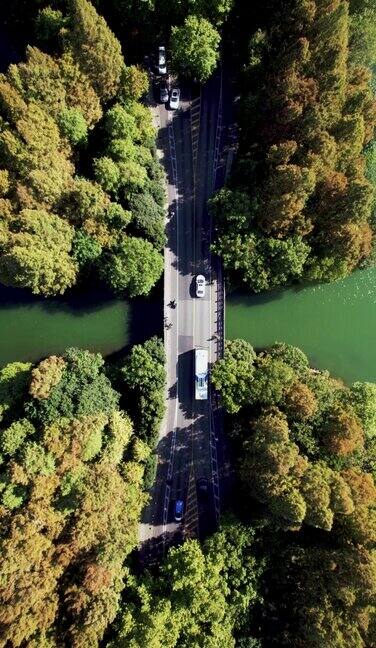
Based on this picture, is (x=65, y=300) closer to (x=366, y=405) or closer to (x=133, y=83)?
(x=133, y=83)

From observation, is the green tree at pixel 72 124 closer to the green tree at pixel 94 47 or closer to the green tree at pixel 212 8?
the green tree at pixel 94 47

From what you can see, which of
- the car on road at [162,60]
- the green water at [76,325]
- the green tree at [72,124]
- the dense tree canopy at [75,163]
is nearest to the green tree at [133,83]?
the dense tree canopy at [75,163]

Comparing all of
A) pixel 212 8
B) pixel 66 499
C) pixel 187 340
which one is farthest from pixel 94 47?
pixel 66 499

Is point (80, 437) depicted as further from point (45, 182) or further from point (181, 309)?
point (45, 182)

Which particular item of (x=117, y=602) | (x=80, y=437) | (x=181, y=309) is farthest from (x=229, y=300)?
(x=117, y=602)

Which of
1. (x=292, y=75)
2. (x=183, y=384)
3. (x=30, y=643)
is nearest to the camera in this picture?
(x=30, y=643)
